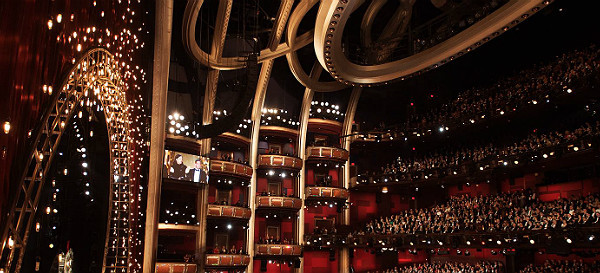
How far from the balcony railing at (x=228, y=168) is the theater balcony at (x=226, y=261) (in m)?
3.97

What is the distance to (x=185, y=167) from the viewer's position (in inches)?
898

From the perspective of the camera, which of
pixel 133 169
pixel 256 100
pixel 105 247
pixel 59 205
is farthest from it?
pixel 256 100

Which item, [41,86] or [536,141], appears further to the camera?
[536,141]

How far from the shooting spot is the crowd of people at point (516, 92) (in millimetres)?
20344

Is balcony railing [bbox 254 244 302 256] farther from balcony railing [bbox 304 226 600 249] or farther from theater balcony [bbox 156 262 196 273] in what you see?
theater balcony [bbox 156 262 196 273]

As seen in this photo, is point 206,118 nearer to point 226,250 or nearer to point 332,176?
point 226,250

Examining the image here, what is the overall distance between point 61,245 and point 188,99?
20536 millimetres

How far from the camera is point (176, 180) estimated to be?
23125mm

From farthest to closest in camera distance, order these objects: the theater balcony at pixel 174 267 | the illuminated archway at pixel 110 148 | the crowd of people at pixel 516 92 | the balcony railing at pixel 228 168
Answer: the balcony railing at pixel 228 168 → the theater balcony at pixel 174 267 → the crowd of people at pixel 516 92 → the illuminated archway at pixel 110 148

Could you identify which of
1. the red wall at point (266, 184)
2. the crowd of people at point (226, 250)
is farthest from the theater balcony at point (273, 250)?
the red wall at point (266, 184)

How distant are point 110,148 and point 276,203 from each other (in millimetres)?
20404

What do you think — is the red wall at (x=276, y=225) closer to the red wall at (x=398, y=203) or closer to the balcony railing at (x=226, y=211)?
the balcony railing at (x=226, y=211)

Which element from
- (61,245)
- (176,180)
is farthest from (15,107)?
(176,180)

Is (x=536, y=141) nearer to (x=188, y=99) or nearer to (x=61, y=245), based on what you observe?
(x=188, y=99)
